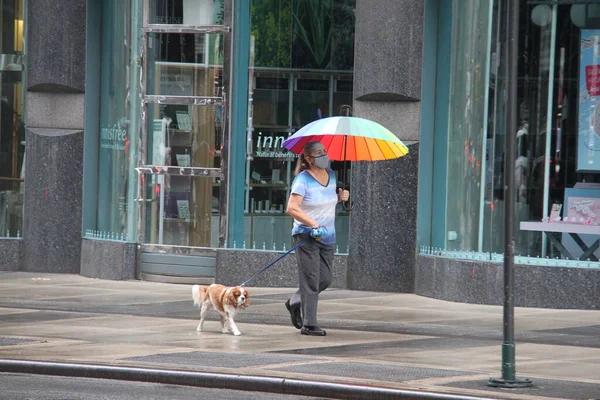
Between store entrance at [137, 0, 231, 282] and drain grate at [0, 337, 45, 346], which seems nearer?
drain grate at [0, 337, 45, 346]

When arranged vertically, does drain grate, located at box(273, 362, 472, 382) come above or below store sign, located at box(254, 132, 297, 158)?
below

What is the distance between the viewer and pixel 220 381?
9.79m

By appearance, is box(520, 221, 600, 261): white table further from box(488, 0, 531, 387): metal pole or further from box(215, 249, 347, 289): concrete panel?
box(488, 0, 531, 387): metal pole

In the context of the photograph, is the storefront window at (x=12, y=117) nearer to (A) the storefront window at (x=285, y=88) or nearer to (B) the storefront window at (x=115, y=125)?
(B) the storefront window at (x=115, y=125)

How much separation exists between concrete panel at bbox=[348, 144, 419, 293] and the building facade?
0.06 feet

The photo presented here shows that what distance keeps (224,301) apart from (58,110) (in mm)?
7137

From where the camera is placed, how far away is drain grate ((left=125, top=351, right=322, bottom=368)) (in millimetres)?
10461

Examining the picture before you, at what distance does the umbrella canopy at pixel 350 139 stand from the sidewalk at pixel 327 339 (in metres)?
1.76

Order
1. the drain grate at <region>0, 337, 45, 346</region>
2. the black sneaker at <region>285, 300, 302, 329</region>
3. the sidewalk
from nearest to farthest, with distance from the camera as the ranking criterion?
the sidewalk → the drain grate at <region>0, 337, 45, 346</region> → the black sneaker at <region>285, 300, 302, 329</region>

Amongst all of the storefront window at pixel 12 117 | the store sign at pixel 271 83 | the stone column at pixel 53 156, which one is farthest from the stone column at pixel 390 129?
the storefront window at pixel 12 117

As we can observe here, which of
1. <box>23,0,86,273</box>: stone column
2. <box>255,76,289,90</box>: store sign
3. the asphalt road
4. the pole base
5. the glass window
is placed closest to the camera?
the asphalt road

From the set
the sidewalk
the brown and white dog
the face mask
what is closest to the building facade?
the sidewalk

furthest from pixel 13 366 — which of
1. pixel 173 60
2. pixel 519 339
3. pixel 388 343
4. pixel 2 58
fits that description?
pixel 2 58

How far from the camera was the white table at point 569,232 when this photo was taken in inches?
600
